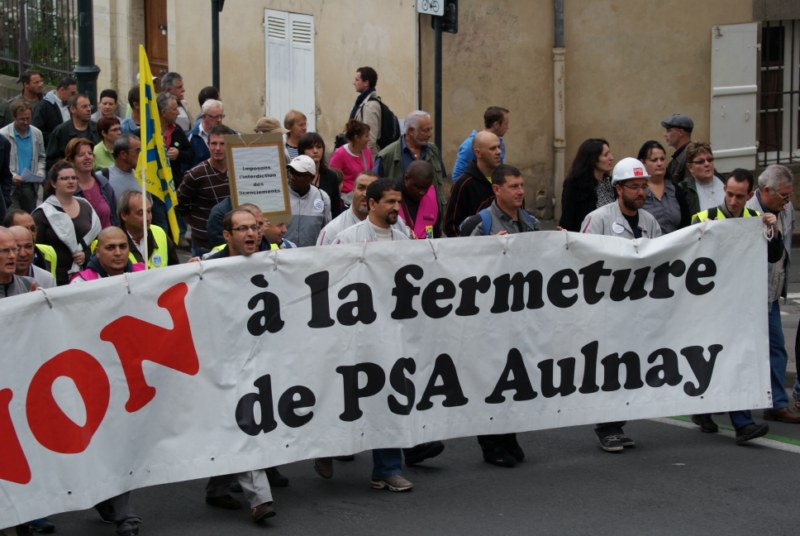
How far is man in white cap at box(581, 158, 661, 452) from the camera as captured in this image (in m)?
8.86

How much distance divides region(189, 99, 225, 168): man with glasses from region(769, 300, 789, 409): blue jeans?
5628 mm

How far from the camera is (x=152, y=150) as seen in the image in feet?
30.5

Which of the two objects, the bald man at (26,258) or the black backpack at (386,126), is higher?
the black backpack at (386,126)

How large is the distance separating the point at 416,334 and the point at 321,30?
39.3 feet

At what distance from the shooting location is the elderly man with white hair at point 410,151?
1174cm

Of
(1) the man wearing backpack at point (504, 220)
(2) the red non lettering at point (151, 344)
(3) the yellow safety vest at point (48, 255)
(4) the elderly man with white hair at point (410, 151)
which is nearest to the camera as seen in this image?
(2) the red non lettering at point (151, 344)

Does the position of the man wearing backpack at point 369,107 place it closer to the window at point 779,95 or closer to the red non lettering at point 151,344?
the red non lettering at point 151,344

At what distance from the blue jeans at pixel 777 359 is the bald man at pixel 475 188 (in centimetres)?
216

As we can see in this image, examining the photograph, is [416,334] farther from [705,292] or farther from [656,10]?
[656,10]

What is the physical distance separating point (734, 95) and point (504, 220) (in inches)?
408

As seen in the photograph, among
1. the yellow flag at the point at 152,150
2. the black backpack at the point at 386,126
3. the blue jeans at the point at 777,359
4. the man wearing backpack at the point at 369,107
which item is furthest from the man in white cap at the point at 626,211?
the black backpack at the point at 386,126

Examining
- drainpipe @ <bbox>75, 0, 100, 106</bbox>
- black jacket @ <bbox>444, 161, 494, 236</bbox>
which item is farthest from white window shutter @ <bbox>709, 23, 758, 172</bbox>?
black jacket @ <bbox>444, 161, 494, 236</bbox>

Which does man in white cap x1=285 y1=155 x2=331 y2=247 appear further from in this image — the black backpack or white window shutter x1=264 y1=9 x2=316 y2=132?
white window shutter x1=264 y1=9 x2=316 y2=132

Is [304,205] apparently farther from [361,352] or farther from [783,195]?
[783,195]
